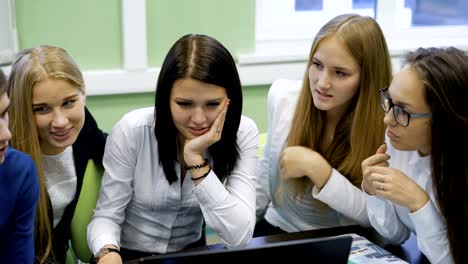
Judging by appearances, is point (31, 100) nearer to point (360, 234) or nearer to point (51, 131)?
point (51, 131)

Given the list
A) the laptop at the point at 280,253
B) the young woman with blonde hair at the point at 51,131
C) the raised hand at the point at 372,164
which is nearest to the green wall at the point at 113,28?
the young woman with blonde hair at the point at 51,131

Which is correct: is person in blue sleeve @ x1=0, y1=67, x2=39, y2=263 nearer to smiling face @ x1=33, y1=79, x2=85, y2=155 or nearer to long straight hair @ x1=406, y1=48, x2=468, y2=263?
smiling face @ x1=33, y1=79, x2=85, y2=155

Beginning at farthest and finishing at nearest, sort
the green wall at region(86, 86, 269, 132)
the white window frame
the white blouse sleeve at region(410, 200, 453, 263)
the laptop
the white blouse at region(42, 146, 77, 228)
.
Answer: the white window frame → the green wall at region(86, 86, 269, 132) → the white blouse at region(42, 146, 77, 228) → the white blouse sleeve at region(410, 200, 453, 263) → the laptop

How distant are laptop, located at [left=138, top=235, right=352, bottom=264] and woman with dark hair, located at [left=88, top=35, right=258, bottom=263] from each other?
2.17 feet

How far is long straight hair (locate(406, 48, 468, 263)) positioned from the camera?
1532mm

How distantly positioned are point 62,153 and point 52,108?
7.3 inches

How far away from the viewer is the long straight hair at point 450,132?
1.53 metres

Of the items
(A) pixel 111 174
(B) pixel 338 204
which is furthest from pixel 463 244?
(A) pixel 111 174

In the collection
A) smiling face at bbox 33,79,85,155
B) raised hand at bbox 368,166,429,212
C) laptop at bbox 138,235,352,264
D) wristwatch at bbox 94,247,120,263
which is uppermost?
smiling face at bbox 33,79,85,155

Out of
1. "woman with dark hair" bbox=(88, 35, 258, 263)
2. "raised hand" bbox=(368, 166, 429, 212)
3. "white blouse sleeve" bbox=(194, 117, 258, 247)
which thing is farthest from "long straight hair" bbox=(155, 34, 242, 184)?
"raised hand" bbox=(368, 166, 429, 212)

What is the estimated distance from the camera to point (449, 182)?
1.59 m

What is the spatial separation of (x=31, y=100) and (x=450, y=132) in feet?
3.63

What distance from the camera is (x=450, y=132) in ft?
5.12

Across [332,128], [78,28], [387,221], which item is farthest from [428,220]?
[78,28]
